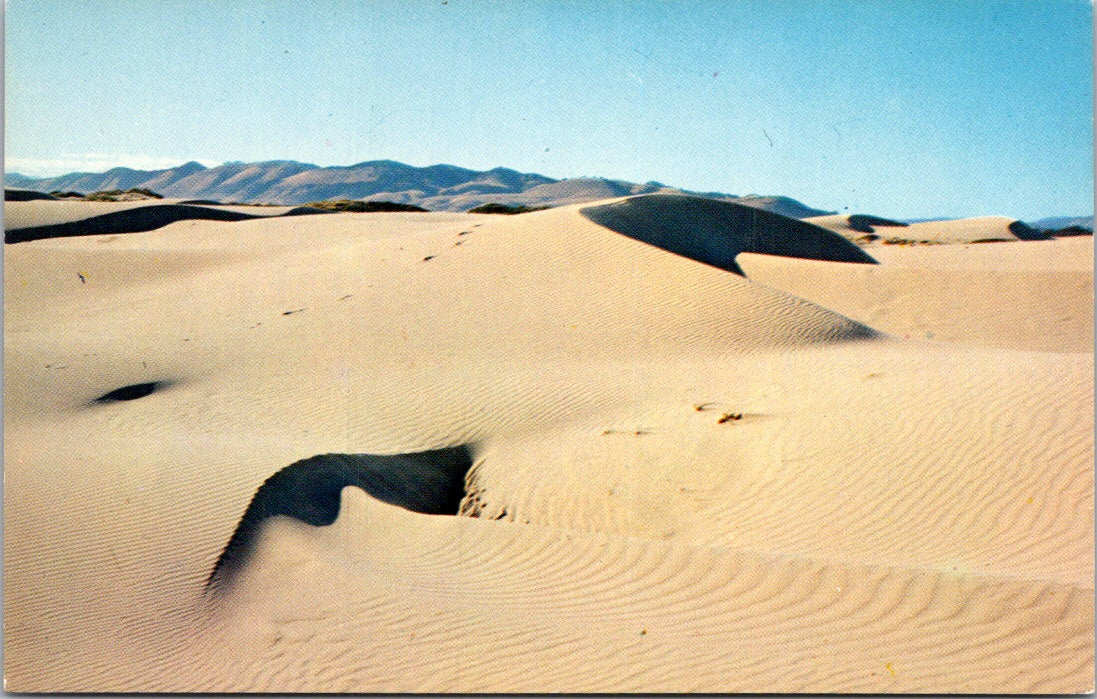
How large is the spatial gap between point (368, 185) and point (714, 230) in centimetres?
9830

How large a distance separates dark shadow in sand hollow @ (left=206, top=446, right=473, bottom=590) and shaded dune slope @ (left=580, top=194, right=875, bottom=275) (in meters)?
9.80

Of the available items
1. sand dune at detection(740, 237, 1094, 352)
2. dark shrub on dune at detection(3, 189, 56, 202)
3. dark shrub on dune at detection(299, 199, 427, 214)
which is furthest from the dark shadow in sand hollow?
dark shrub on dune at detection(299, 199, 427, 214)

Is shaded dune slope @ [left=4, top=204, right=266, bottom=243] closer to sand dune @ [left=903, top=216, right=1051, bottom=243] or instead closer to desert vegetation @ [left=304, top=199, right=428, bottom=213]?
desert vegetation @ [left=304, top=199, right=428, bottom=213]

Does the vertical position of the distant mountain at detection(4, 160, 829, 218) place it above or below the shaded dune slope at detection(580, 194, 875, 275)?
above

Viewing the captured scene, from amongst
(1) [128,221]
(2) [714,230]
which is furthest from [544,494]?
(1) [128,221]

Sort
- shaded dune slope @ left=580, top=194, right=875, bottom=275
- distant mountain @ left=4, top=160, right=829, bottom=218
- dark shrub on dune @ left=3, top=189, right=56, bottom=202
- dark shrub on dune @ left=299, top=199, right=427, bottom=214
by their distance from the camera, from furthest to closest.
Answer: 1. distant mountain @ left=4, top=160, right=829, bottom=218
2. dark shrub on dune @ left=299, top=199, right=427, bottom=214
3. dark shrub on dune @ left=3, top=189, right=56, bottom=202
4. shaded dune slope @ left=580, top=194, right=875, bottom=275

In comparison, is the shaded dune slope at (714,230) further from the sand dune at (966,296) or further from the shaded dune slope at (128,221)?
the shaded dune slope at (128,221)

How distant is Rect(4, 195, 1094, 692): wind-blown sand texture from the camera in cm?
431

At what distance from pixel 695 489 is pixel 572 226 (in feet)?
31.8

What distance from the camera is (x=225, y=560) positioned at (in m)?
5.27

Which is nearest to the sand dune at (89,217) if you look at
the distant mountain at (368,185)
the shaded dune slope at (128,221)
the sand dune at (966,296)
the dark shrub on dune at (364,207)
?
the shaded dune slope at (128,221)

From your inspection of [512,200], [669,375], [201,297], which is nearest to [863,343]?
[669,375]

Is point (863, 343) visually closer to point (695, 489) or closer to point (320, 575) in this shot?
point (695, 489)

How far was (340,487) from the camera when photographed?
6.71 metres
